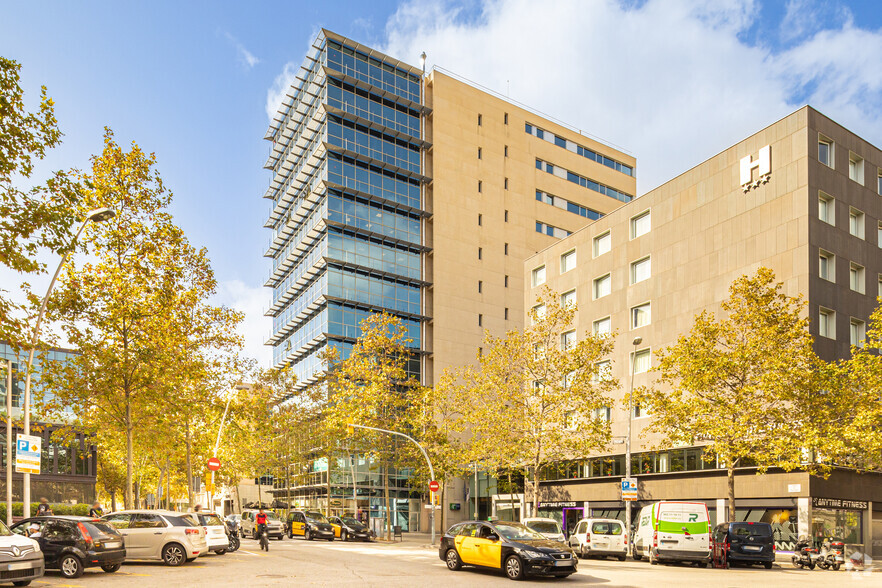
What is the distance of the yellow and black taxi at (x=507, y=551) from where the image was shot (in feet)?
59.9

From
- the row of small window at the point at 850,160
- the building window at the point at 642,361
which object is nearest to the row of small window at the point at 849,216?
the row of small window at the point at 850,160

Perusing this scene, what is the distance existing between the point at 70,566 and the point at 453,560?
941cm

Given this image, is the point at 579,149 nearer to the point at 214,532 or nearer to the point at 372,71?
the point at 372,71

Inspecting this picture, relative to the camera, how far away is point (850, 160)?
38875mm

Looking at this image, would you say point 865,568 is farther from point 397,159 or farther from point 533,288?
point 397,159

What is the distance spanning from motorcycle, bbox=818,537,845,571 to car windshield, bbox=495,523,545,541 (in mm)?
13165

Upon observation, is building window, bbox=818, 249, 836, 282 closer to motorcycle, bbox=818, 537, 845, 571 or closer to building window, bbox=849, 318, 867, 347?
building window, bbox=849, 318, 867, 347

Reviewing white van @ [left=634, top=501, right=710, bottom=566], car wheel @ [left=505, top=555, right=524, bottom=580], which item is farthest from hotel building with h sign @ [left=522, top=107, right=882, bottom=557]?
car wheel @ [left=505, top=555, right=524, bottom=580]

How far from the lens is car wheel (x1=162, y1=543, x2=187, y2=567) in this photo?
2133cm

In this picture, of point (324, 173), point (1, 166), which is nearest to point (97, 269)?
point (1, 166)

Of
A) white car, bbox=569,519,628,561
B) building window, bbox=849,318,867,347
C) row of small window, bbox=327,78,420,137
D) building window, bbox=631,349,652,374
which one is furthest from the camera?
row of small window, bbox=327,78,420,137

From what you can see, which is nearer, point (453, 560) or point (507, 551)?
point (507, 551)

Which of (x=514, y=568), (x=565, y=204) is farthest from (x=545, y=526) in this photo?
(x=565, y=204)

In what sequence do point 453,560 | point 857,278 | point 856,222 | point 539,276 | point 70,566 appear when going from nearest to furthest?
point 70,566
point 453,560
point 857,278
point 856,222
point 539,276
